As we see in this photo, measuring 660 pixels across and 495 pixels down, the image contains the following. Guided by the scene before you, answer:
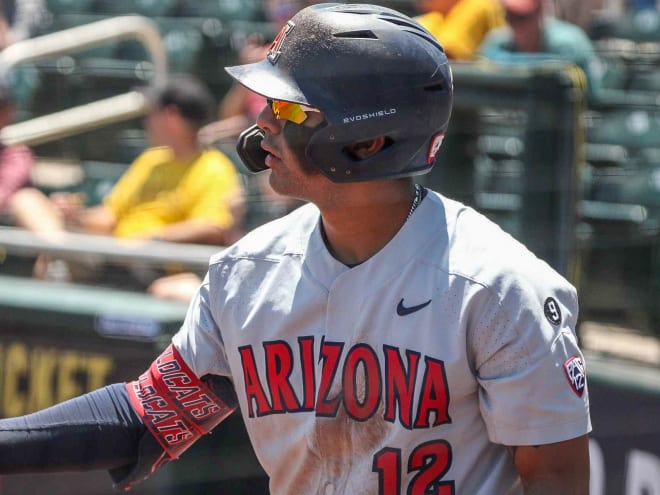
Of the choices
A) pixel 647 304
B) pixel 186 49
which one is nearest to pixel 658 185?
pixel 647 304

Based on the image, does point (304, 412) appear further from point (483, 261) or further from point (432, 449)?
point (483, 261)

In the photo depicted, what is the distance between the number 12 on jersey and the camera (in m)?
1.88

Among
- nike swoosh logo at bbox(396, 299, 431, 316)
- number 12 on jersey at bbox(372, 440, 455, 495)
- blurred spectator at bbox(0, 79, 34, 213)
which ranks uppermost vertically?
nike swoosh logo at bbox(396, 299, 431, 316)

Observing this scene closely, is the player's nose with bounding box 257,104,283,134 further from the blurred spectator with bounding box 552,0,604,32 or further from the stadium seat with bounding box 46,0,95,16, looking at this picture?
the stadium seat with bounding box 46,0,95,16

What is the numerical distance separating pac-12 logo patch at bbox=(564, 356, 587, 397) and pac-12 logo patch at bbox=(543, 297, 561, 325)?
67 mm

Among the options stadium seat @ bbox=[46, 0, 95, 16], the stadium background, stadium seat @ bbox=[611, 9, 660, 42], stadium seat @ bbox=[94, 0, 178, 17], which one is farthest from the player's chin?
stadium seat @ bbox=[46, 0, 95, 16]

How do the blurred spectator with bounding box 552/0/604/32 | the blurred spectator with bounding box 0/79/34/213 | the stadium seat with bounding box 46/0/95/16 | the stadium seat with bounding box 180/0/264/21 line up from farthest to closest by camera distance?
the stadium seat with bounding box 46/0/95/16 → the stadium seat with bounding box 180/0/264/21 → the blurred spectator with bounding box 552/0/604/32 → the blurred spectator with bounding box 0/79/34/213

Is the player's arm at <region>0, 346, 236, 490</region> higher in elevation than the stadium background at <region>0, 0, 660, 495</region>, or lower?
higher

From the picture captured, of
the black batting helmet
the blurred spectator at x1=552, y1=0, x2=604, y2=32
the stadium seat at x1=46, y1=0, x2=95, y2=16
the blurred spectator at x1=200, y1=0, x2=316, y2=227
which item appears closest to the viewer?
the black batting helmet

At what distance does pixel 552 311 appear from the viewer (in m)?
1.83

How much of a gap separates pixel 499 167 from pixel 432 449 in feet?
7.70

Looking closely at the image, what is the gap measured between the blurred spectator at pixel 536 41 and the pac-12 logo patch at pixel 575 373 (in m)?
2.90

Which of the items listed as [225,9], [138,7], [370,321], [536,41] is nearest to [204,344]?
[370,321]

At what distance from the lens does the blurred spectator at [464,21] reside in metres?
5.11
